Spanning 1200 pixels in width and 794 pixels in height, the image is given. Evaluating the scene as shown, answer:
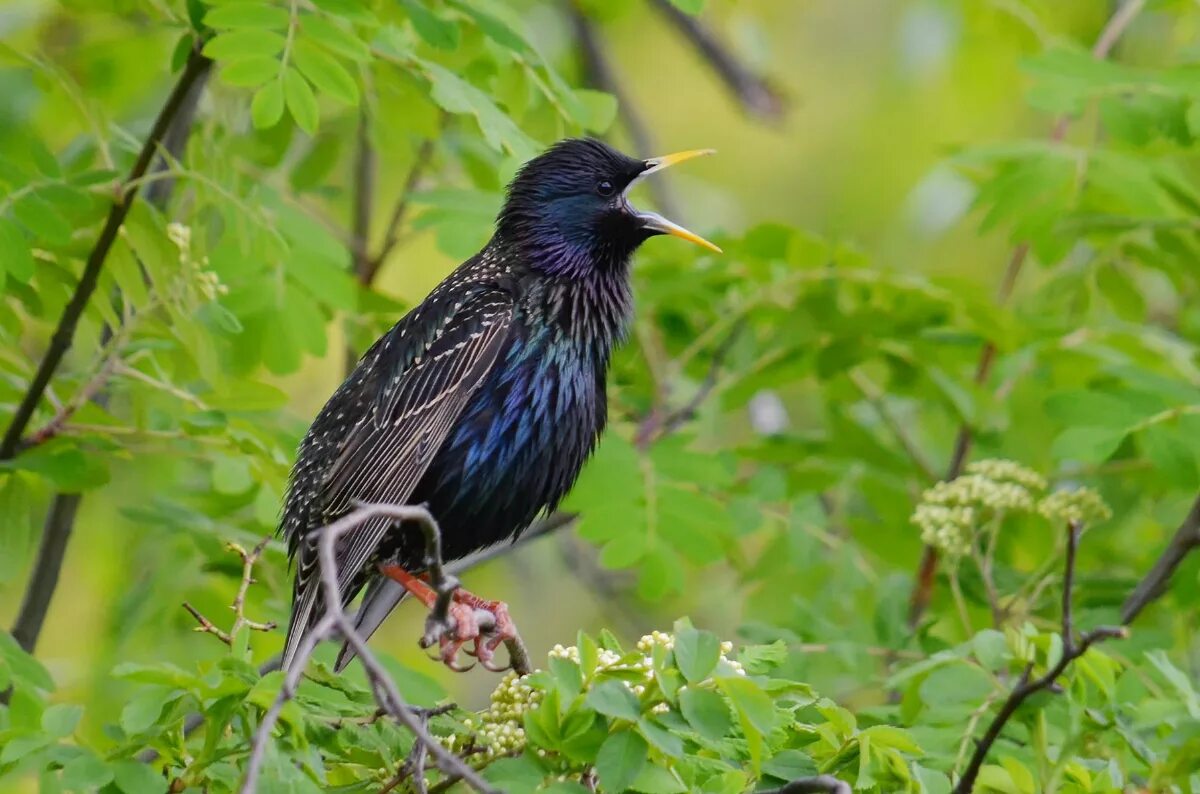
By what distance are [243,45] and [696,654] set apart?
183 cm

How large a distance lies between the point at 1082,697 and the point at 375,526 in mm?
1817

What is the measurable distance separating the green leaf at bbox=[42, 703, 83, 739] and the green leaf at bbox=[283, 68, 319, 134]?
1.48 metres

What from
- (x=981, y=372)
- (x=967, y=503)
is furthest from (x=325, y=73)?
(x=981, y=372)

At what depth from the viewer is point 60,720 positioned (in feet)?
8.52

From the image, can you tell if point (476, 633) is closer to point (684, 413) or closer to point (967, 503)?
point (967, 503)

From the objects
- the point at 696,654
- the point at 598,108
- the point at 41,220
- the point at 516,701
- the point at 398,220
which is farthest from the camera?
the point at 398,220

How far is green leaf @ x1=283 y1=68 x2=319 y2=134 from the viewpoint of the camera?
3.62m

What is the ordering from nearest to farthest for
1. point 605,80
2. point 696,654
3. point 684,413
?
point 696,654, point 684,413, point 605,80

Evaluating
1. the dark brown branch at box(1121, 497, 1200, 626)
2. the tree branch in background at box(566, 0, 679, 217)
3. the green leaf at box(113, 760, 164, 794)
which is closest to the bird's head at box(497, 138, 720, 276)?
the dark brown branch at box(1121, 497, 1200, 626)

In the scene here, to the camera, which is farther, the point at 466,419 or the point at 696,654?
the point at 466,419

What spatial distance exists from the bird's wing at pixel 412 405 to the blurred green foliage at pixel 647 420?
0.60 feet

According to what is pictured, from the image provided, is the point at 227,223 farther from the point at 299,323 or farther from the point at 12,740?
the point at 12,740

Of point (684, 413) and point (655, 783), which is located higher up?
point (655, 783)

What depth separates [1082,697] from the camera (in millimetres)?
2852
